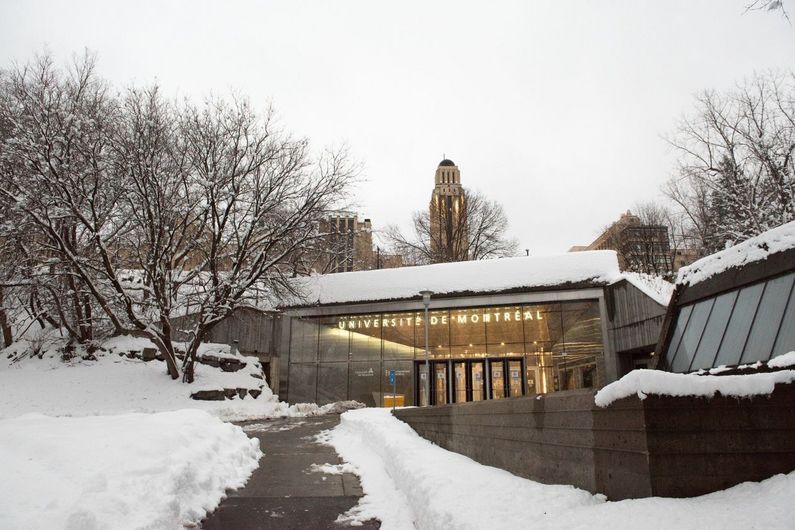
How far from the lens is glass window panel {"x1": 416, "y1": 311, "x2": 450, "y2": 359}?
95.0 feet

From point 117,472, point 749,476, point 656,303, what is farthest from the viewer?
point 656,303

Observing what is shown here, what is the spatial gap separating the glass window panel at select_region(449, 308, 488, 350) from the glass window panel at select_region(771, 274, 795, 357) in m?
19.7

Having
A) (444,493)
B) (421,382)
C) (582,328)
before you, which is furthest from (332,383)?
(444,493)

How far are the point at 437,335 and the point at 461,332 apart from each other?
1428mm

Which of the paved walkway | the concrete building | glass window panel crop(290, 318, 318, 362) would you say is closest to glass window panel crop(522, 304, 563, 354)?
glass window panel crop(290, 318, 318, 362)

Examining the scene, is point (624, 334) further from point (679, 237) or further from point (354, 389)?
point (679, 237)

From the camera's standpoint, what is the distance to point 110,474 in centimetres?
568

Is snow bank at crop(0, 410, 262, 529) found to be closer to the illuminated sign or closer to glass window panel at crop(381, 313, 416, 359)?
the illuminated sign

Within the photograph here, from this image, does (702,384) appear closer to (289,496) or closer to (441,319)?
(289,496)

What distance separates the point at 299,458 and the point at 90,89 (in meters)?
21.3

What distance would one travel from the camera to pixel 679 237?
3991cm

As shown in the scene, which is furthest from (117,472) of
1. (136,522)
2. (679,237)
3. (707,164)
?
(679,237)

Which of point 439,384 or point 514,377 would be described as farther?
point 439,384

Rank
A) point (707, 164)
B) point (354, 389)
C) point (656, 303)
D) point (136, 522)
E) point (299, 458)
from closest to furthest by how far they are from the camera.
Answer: point (136, 522) → point (299, 458) → point (656, 303) → point (707, 164) → point (354, 389)
